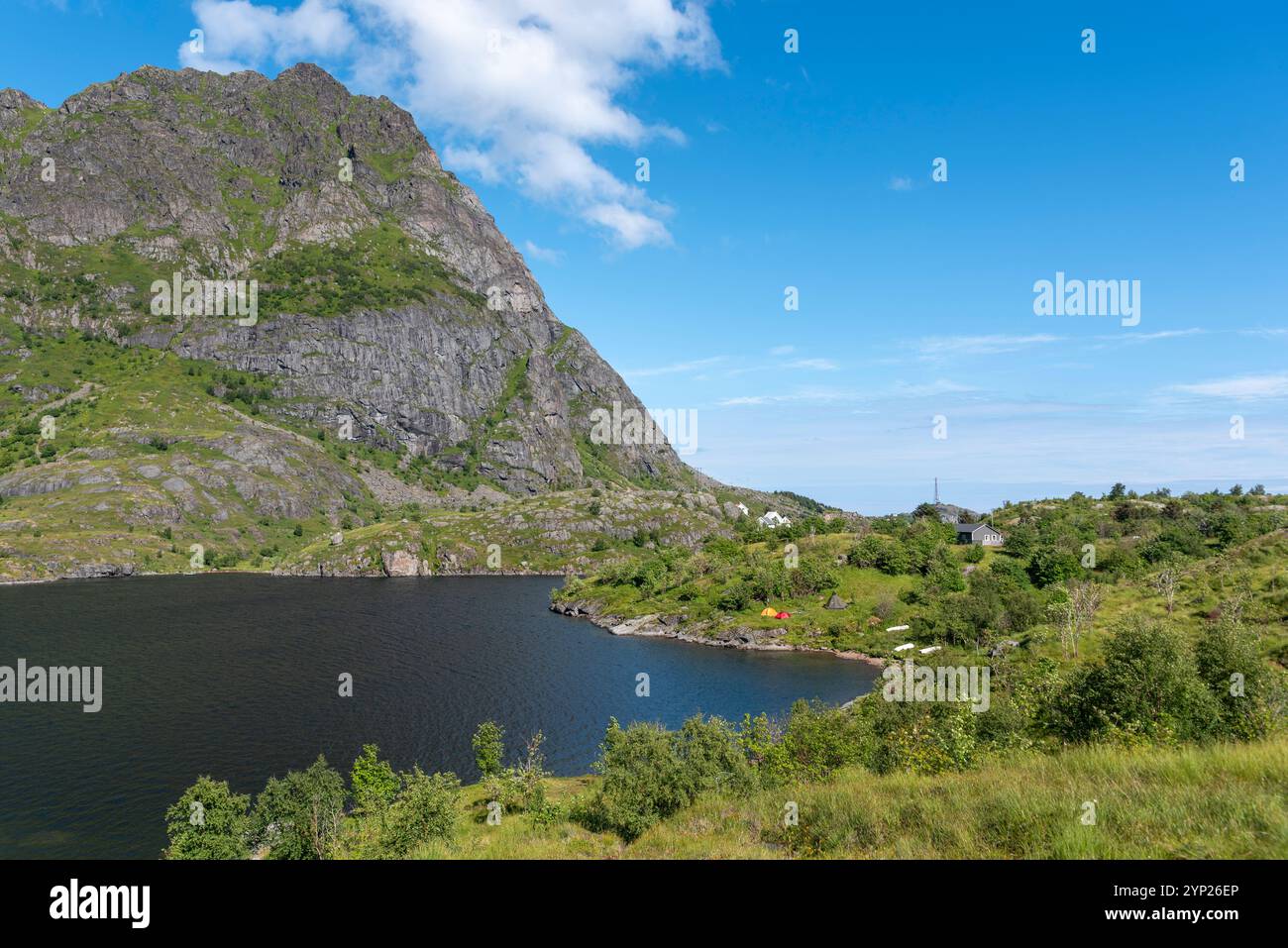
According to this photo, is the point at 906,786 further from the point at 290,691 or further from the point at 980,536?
the point at 980,536

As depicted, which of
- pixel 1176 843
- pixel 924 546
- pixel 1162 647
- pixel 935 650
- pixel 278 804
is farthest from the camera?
pixel 924 546

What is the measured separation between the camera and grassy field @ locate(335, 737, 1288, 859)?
10.0m

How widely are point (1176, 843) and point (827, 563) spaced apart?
13502cm

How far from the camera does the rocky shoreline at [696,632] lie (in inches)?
4587

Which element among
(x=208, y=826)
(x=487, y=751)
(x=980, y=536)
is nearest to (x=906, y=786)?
(x=208, y=826)

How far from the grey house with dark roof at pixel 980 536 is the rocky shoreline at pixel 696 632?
214ft

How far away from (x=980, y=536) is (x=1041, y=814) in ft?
538

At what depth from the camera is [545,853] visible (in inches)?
774

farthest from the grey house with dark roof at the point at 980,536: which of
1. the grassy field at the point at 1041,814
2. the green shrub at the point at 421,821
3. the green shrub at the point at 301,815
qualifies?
the grassy field at the point at 1041,814

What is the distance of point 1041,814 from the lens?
11844 mm

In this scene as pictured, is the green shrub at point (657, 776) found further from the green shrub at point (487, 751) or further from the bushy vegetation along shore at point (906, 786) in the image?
the green shrub at point (487, 751)

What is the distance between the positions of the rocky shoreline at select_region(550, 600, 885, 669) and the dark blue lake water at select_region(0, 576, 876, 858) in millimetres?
4177
